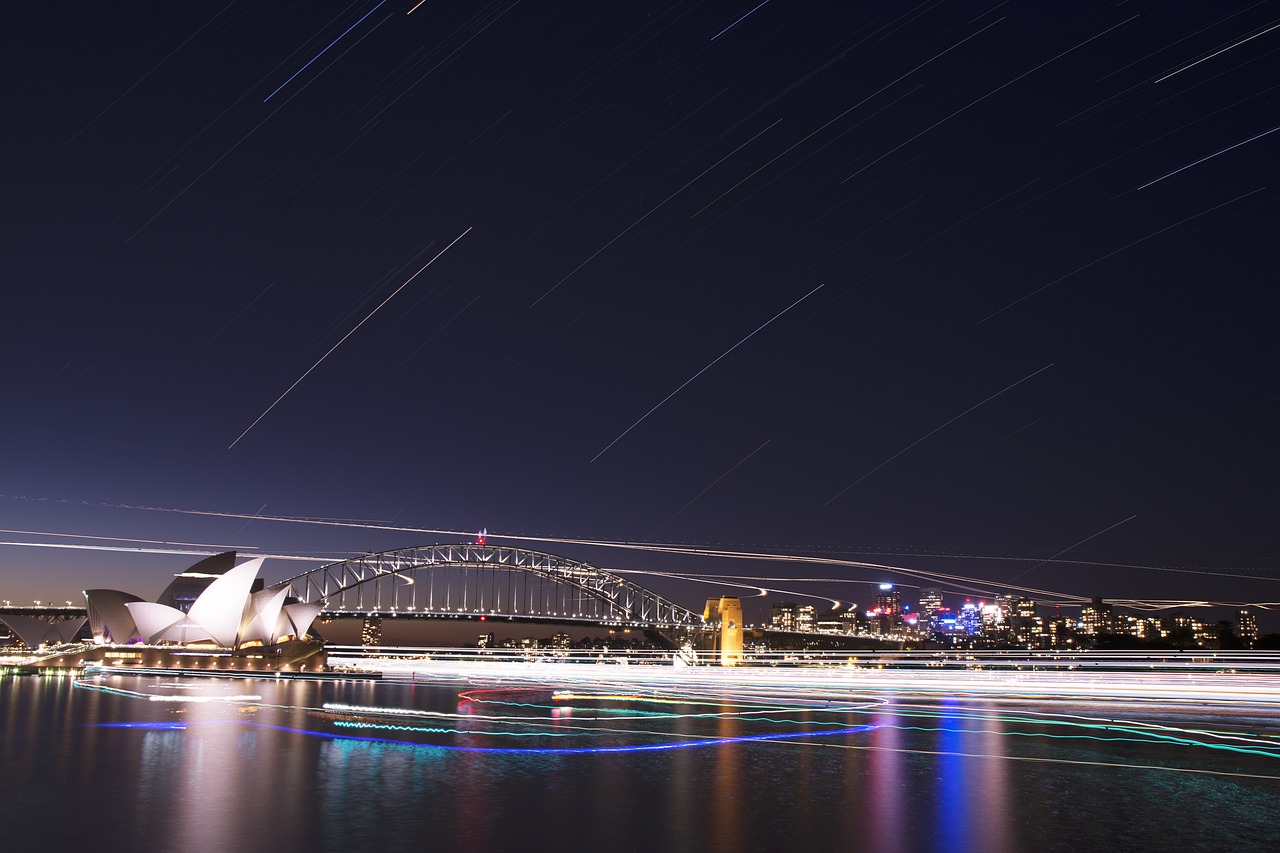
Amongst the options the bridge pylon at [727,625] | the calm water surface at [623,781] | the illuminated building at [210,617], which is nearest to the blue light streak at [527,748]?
the calm water surface at [623,781]

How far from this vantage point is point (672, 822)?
9.36m

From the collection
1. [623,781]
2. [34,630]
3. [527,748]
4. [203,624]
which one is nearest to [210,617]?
[203,624]

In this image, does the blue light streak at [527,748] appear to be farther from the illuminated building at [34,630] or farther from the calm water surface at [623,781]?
the illuminated building at [34,630]

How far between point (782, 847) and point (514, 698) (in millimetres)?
22329

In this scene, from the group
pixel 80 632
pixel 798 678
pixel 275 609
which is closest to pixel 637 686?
pixel 798 678

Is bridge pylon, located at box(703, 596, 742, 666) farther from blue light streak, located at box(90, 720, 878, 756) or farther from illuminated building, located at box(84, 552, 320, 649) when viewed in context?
blue light streak, located at box(90, 720, 878, 756)

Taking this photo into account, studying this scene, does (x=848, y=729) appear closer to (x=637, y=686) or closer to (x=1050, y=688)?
(x=1050, y=688)

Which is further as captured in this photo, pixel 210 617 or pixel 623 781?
pixel 210 617

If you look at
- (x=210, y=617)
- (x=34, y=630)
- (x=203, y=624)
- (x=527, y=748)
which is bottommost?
(x=34, y=630)

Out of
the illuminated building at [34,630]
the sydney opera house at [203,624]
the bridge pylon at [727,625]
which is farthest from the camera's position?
the illuminated building at [34,630]

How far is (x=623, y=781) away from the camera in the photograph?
39.4 feet

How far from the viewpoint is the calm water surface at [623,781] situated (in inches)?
343

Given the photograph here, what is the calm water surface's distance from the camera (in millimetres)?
8711

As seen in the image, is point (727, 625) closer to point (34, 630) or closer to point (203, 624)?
point (203, 624)
